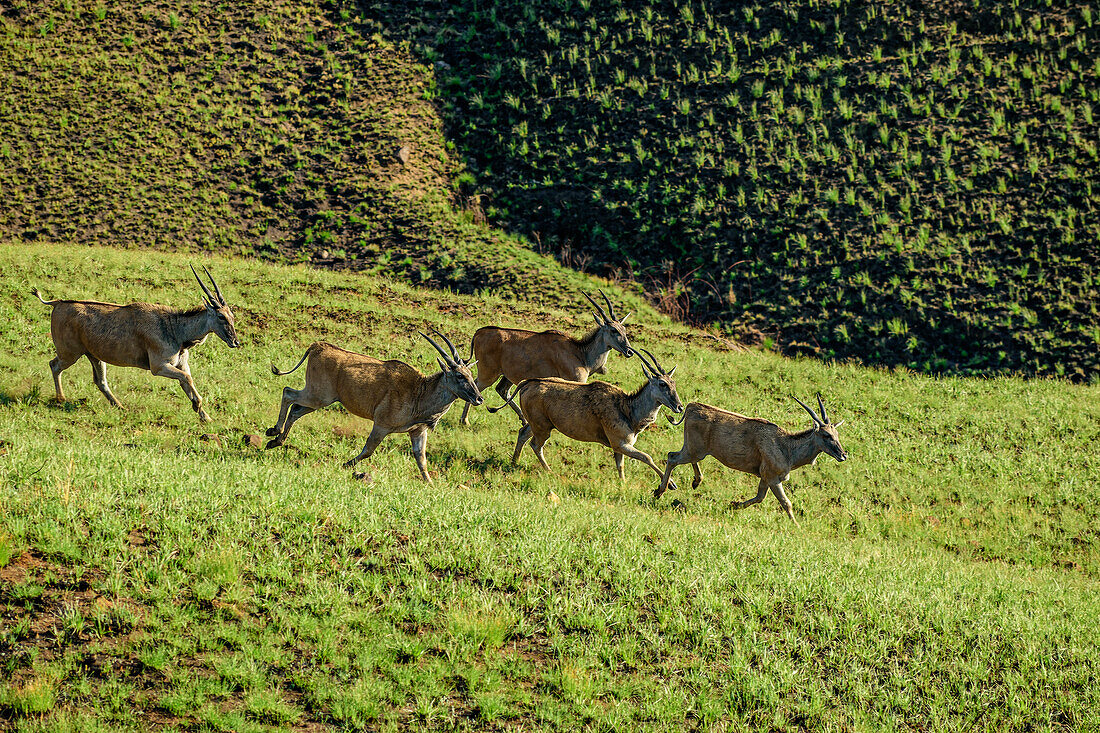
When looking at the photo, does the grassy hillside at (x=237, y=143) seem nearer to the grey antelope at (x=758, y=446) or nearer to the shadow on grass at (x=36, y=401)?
the grey antelope at (x=758, y=446)

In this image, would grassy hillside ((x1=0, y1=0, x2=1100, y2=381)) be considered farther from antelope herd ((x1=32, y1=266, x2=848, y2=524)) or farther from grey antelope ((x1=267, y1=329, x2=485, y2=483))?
grey antelope ((x1=267, y1=329, x2=485, y2=483))

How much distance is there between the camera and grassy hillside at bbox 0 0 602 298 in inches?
1188

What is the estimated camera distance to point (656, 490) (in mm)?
15336

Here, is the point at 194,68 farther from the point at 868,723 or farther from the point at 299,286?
the point at 868,723

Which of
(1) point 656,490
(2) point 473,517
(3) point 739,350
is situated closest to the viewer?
(2) point 473,517

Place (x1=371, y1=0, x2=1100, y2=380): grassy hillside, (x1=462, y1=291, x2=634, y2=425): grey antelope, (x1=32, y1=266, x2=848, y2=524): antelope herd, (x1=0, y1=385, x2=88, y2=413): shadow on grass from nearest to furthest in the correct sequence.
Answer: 1. (x1=32, y1=266, x2=848, y2=524): antelope herd
2. (x1=0, y1=385, x2=88, y2=413): shadow on grass
3. (x1=462, y1=291, x2=634, y2=425): grey antelope
4. (x1=371, y1=0, x2=1100, y2=380): grassy hillside

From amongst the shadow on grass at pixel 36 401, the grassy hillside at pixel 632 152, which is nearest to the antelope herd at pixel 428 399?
the shadow on grass at pixel 36 401

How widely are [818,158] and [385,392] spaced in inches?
907

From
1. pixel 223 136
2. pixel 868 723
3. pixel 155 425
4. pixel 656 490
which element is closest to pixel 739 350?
pixel 656 490

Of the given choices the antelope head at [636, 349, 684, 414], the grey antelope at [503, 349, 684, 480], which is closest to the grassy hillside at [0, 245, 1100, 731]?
the grey antelope at [503, 349, 684, 480]

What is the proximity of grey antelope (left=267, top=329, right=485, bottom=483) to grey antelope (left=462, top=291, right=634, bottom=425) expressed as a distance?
4.11 meters

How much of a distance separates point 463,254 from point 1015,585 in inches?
803

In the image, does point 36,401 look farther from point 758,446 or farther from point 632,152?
point 632,152

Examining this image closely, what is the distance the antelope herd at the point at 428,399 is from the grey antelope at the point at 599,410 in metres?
0.02
